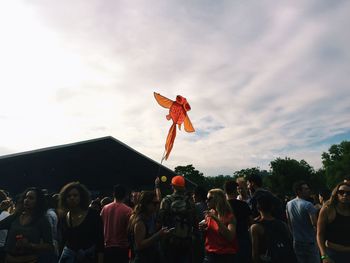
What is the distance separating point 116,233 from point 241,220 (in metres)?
1.89

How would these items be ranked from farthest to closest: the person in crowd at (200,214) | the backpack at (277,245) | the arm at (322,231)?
the person in crowd at (200,214) < the arm at (322,231) < the backpack at (277,245)

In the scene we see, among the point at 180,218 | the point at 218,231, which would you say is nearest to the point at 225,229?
the point at 218,231

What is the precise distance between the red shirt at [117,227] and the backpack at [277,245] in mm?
2307

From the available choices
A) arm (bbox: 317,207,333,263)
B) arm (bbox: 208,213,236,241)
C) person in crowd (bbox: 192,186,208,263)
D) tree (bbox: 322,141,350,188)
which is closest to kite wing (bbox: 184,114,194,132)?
person in crowd (bbox: 192,186,208,263)

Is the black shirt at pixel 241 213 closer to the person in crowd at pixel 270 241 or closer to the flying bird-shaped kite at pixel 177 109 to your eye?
the person in crowd at pixel 270 241

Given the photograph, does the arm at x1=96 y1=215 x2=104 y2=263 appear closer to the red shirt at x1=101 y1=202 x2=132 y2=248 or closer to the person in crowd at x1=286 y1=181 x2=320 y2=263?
the red shirt at x1=101 y1=202 x2=132 y2=248

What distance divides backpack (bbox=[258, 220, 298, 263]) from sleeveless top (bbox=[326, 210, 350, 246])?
2.81 feet

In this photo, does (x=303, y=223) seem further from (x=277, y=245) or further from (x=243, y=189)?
(x=277, y=245)

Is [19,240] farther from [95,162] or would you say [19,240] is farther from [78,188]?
[95,162]

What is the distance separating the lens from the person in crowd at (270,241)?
314 centimetres

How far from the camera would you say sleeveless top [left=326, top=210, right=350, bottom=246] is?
12.1 feet

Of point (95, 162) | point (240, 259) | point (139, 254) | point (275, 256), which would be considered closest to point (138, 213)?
point (139, 254)

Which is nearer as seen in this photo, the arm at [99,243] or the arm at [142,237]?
the arm at [99,243]

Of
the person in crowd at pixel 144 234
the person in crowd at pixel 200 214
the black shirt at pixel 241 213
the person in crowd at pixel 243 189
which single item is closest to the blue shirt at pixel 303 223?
the person in crowd at pixel 243 189
